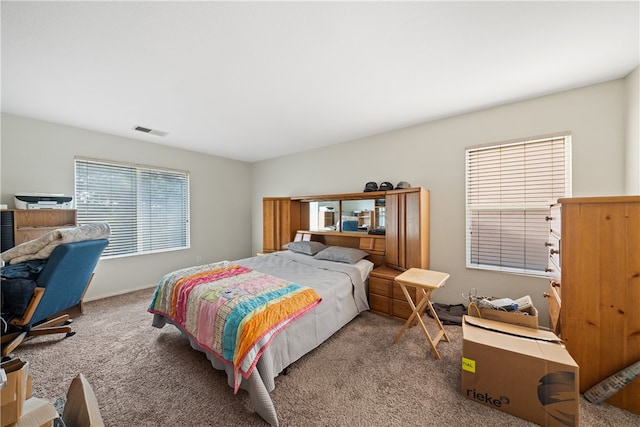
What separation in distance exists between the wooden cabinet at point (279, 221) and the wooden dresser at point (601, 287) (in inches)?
144

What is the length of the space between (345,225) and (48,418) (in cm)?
342

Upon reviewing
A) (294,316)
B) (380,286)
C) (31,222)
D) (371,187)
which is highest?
(371,187)

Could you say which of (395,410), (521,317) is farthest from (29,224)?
(521,317)

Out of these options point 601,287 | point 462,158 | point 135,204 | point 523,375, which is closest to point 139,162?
point 135,204

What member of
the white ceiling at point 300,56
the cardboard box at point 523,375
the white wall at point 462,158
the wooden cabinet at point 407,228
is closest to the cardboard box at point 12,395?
the white ceiling at point 300,56

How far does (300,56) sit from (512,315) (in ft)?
9.26

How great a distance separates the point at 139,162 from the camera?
3951 millimetres

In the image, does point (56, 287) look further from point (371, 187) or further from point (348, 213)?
point (371, 187)

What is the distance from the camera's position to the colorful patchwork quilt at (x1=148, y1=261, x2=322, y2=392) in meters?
1.59

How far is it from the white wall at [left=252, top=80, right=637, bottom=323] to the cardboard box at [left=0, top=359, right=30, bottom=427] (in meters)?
3.61

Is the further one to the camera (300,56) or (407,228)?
(407,228)

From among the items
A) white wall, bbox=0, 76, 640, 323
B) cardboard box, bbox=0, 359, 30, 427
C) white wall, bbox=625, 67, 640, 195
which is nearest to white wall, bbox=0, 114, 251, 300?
white wall, bbox=0, 76, 640, 323

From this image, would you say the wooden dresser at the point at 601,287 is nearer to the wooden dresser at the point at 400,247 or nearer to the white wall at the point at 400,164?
the white wall at the point at 400,164

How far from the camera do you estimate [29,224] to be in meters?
2.87
